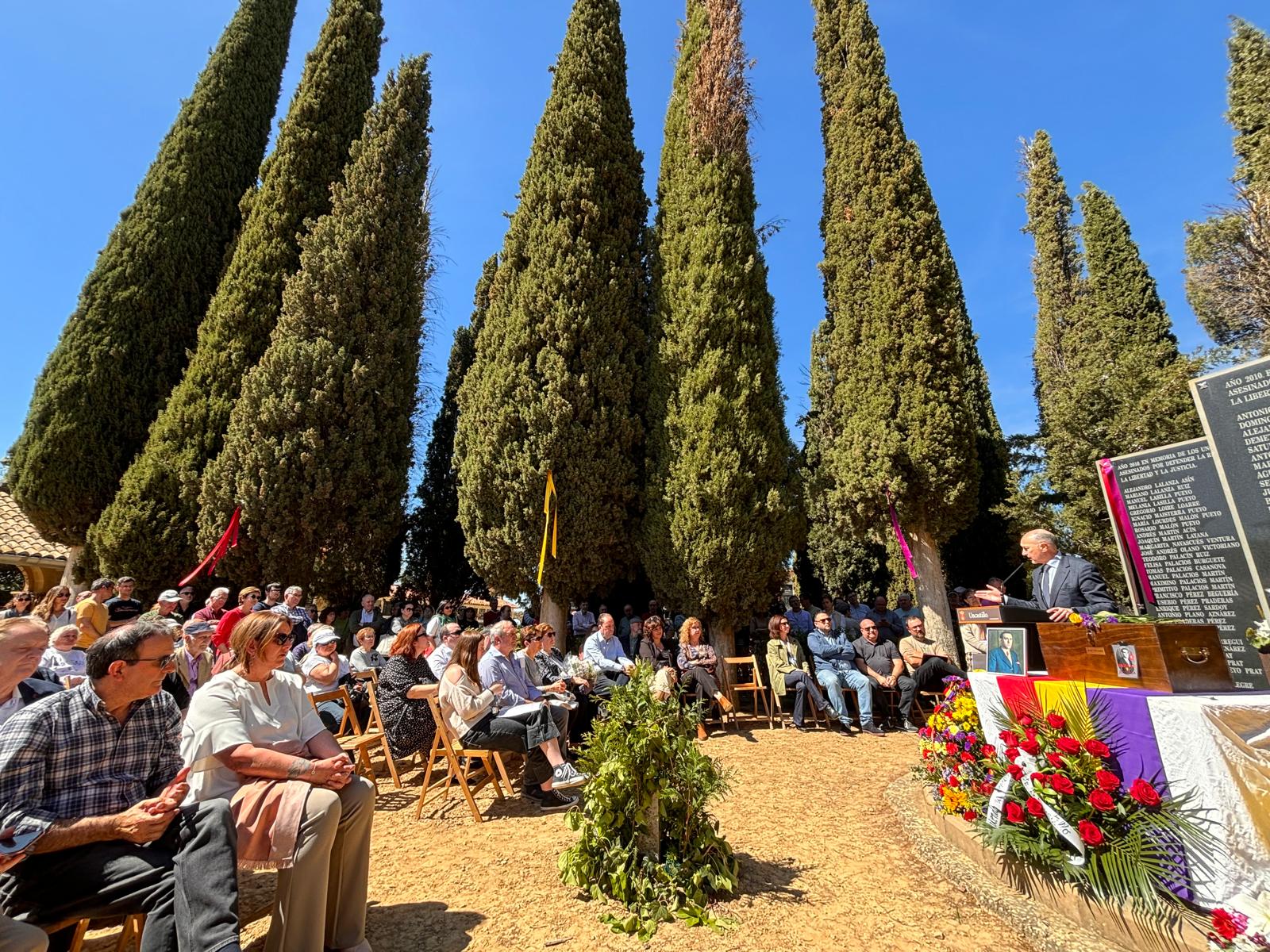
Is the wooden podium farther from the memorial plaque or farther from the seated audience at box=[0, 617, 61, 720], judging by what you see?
the seated audience at box=[0, 617, 61, 720]

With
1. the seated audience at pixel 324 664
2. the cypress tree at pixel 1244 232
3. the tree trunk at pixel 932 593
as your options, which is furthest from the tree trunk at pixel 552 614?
the cypress tree at pixel 1244 232

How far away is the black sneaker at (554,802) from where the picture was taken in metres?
4.80

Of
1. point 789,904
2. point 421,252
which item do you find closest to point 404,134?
point 421,252

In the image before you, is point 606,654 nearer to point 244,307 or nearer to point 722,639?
point 722,639

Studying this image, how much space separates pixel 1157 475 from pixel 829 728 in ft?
15.8

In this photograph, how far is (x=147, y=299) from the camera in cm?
1384

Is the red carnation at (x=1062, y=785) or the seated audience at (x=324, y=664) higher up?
the seated audience at (x=324, y=664)

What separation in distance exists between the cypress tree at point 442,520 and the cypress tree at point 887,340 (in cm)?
804

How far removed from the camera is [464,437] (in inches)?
447

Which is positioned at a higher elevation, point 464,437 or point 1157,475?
point 464,437

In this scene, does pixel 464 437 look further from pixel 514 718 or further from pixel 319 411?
pixel 514 718

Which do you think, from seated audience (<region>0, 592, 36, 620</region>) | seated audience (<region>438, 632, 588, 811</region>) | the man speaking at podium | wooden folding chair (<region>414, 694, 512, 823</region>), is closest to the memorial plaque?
the man speaking at podium

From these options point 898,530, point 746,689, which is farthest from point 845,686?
point 898,530

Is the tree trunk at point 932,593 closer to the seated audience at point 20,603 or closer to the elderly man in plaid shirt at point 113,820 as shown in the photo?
the elderly man in plaid shirt at point 113,820
